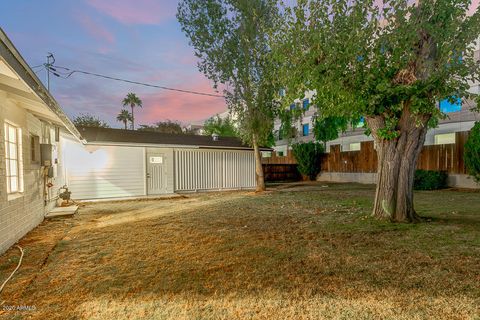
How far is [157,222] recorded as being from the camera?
6.38m

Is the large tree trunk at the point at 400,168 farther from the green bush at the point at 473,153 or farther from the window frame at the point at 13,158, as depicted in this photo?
the window frame at the point at 13,158

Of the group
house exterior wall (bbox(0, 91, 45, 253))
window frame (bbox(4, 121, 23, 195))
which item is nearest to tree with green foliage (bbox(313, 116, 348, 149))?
house exterior wall (bbox(0, 91, 45, 253))

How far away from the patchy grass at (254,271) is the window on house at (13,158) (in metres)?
1.15

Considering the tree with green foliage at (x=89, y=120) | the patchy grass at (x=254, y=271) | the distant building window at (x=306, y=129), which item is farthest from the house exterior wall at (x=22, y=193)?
the tree with green foliage at (x=89, y=120)

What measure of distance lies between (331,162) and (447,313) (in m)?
17.7

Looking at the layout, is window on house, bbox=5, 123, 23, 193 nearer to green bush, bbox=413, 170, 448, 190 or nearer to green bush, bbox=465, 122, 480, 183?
green bush, bbox=465, 122, 480, 183

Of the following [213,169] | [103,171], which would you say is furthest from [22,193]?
[213,169]

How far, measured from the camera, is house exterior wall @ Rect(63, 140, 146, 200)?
35.1 feet

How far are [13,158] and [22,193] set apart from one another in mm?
758

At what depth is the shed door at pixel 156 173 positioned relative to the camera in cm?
1238

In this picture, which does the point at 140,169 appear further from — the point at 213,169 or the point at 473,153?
the point at 473,153

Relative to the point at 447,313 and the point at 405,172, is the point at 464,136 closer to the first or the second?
the point at 405,172

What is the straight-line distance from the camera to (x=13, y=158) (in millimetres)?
4777

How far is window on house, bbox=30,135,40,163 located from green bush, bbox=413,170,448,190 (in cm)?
1565
